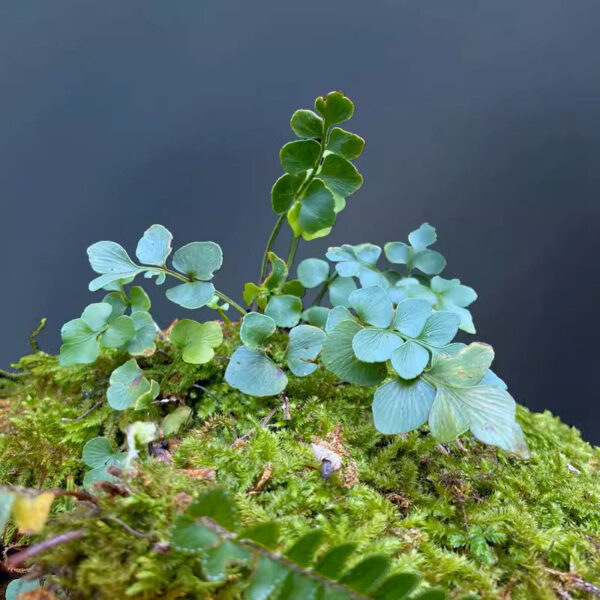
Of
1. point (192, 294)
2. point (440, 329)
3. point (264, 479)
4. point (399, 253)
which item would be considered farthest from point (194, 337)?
point (399, 253)

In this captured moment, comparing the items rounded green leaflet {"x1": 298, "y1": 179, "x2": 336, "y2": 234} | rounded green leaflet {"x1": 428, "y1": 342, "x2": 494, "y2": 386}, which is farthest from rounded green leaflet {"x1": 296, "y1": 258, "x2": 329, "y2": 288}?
rounded green leaflet {"x1": 428, "y1": 342, "x2": 494, "y2": 386}

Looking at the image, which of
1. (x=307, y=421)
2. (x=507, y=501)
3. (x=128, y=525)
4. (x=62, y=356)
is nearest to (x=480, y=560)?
(x=507, y=501)

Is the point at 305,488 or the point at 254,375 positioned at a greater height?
the point at 254,375

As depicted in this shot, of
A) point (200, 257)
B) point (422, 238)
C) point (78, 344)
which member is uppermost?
point (422, 238)

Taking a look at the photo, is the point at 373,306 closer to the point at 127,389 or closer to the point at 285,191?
the point at 285,191

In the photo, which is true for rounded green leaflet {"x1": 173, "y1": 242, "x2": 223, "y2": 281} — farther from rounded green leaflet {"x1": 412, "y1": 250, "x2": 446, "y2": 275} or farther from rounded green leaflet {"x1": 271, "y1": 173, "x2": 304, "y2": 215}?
rounded green leaflet {"x1": 412, "y1": 250, "x2": 446, "y2": 275}
